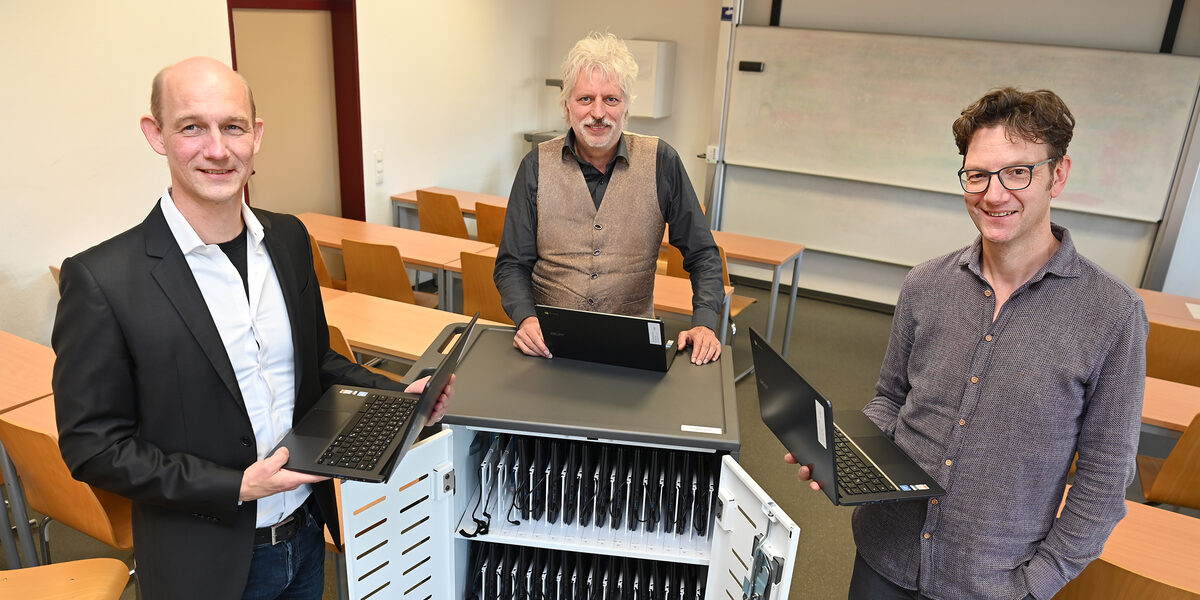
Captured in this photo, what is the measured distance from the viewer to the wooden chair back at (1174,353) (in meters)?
3.14

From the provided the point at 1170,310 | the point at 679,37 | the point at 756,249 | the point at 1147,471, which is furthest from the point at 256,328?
the point at 679,37

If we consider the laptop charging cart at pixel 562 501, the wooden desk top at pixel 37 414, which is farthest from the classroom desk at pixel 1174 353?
the wooden desk top at pixel 37 414

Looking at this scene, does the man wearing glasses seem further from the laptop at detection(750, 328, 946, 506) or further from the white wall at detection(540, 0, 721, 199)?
the white wall at detection(540, 0, 721, 199)

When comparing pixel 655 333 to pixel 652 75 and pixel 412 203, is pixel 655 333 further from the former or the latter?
pixel 652 75

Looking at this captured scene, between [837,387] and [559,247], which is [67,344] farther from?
[837,387]

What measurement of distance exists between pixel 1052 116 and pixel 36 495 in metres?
2.59

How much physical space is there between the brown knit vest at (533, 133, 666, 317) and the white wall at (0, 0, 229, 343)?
2536 mm

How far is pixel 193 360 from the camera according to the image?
3.95 ft

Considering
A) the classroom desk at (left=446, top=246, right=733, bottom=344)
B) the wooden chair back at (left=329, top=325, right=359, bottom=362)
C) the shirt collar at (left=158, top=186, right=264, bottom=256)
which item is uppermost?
the shirt collar at (left=158, top=186, right=264, bottom=256)

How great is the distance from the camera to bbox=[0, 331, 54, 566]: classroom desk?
2.15 metres

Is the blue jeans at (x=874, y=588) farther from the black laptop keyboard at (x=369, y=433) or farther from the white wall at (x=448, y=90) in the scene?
the white wall at (x=448, y=90)

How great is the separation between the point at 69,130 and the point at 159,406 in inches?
114

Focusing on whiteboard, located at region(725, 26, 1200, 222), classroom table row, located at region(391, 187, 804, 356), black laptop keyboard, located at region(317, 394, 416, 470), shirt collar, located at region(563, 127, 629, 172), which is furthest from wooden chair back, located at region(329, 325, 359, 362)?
whiteboard, located at region(725, 26, 1200, 222)

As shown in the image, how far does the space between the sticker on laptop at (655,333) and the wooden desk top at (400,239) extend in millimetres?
2611
